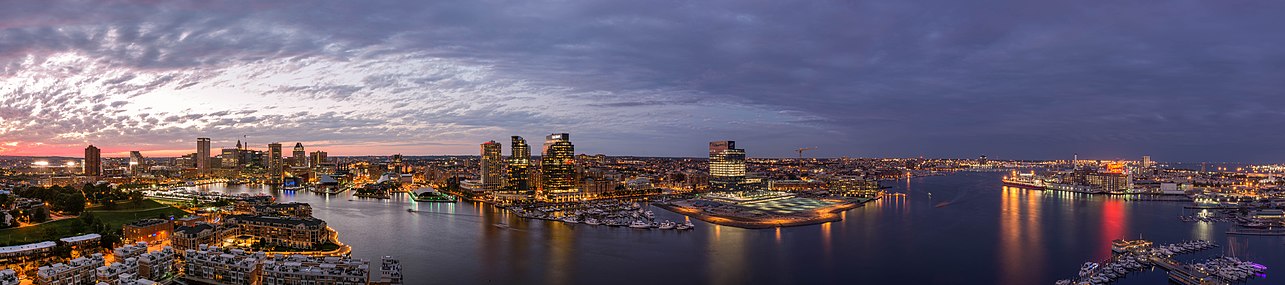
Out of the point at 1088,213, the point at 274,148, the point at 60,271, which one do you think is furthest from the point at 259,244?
the point at 274,148

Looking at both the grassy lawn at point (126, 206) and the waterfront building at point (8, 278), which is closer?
the waterfront building at point (8, 278)

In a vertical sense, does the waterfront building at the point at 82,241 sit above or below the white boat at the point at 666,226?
above

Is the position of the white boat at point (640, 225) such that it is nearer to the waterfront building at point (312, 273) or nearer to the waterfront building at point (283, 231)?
the waterfront building at point (283, 231)

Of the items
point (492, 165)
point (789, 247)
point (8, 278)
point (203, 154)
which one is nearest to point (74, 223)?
point (8, 278)

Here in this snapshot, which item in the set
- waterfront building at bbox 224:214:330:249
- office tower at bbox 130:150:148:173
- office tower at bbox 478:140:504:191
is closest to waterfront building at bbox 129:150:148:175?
office tower at bbox 130:150:148:173

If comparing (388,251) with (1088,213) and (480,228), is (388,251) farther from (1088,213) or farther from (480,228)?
(1088,213)

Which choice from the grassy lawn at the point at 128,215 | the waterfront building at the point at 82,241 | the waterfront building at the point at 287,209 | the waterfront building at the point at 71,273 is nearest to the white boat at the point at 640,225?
the waterfront building at the point at 287,209
